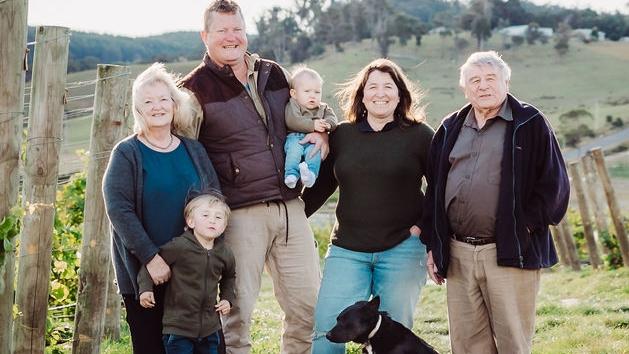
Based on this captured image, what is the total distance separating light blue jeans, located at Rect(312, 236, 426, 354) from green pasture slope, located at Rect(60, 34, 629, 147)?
54.6m

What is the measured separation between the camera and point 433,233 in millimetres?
4926

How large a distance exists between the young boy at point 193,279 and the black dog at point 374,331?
77 centimetres

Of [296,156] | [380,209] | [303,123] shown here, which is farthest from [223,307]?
[303,123]

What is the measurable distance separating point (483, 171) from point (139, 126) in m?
1.83

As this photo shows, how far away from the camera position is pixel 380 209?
5.04m

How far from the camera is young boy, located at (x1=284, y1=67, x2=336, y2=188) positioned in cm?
501

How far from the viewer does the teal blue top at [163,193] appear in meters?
4.47

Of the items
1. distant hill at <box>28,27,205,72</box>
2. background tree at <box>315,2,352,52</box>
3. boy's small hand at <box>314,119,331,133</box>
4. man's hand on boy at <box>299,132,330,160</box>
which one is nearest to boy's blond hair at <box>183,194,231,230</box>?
man's hand on boy at <box>299,132,330,160</box>

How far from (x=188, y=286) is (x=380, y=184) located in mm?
1276

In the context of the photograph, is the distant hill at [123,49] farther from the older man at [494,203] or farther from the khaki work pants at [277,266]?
the older man at [494,203]

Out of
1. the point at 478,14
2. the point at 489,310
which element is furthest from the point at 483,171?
the point at 478,14

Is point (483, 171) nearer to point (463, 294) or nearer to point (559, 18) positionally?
point (463, 294)

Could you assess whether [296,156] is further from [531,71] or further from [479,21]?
[479,21]

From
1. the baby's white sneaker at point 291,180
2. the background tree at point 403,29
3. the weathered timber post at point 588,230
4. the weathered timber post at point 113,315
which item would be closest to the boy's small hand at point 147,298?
the baby's white sneaker at point 291,180
